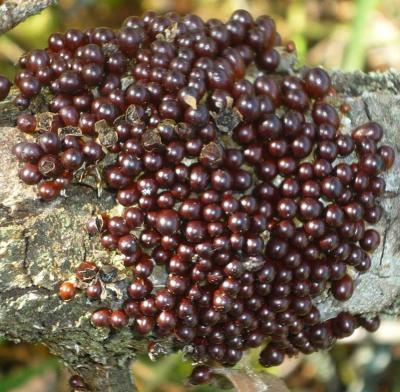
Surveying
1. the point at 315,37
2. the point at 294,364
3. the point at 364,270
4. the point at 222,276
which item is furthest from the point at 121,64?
the point at 315,37

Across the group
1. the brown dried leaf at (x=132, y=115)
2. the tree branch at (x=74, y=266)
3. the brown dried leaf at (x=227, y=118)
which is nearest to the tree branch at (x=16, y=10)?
the tree branch at (x=74, y=266)

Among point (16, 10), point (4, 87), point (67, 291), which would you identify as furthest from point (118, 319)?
point (16, 10)

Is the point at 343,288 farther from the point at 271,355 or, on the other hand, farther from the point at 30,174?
the point at 30,174

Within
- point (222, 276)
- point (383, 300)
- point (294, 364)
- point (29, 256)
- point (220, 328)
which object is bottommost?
point (294, 364)

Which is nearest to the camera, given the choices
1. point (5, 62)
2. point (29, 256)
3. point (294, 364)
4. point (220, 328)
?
point (29, 256)

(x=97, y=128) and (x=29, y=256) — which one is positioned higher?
(x=97, y=128)

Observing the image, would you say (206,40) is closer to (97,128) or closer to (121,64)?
(121,64)
